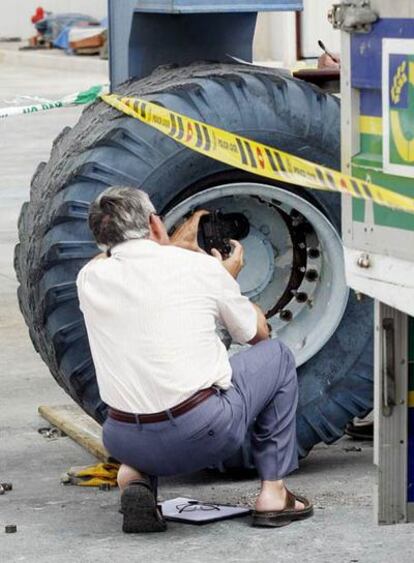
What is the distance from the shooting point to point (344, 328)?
19.6 feet

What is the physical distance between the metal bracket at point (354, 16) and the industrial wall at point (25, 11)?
25799mm

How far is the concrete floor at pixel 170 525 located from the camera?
502 centimetres

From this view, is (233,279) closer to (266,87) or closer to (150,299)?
(150,299)

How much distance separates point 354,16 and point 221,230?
190 centimetres

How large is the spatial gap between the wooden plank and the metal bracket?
7.46 feet

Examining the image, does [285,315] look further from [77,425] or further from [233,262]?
[77,425]

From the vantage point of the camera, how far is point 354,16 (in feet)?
13.7

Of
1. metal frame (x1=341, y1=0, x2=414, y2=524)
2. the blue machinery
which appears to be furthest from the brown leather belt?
the blue machinery

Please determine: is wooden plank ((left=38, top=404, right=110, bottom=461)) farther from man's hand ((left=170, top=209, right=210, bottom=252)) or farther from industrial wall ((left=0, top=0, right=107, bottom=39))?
industrial wall ((left=0, top=0, right=107, bottom=39))

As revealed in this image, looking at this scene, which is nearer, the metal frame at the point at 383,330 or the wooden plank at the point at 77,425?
the metal frame at the point at 383,330

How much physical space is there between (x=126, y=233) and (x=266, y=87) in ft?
3.24

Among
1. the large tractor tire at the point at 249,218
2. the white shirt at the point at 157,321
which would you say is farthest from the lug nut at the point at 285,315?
the white shirt at the point at 157,321

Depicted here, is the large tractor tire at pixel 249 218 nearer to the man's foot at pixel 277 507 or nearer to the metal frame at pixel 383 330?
the man's foot at pixel 277 507

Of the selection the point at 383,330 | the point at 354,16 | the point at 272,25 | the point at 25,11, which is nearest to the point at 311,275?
the point at 383,330
